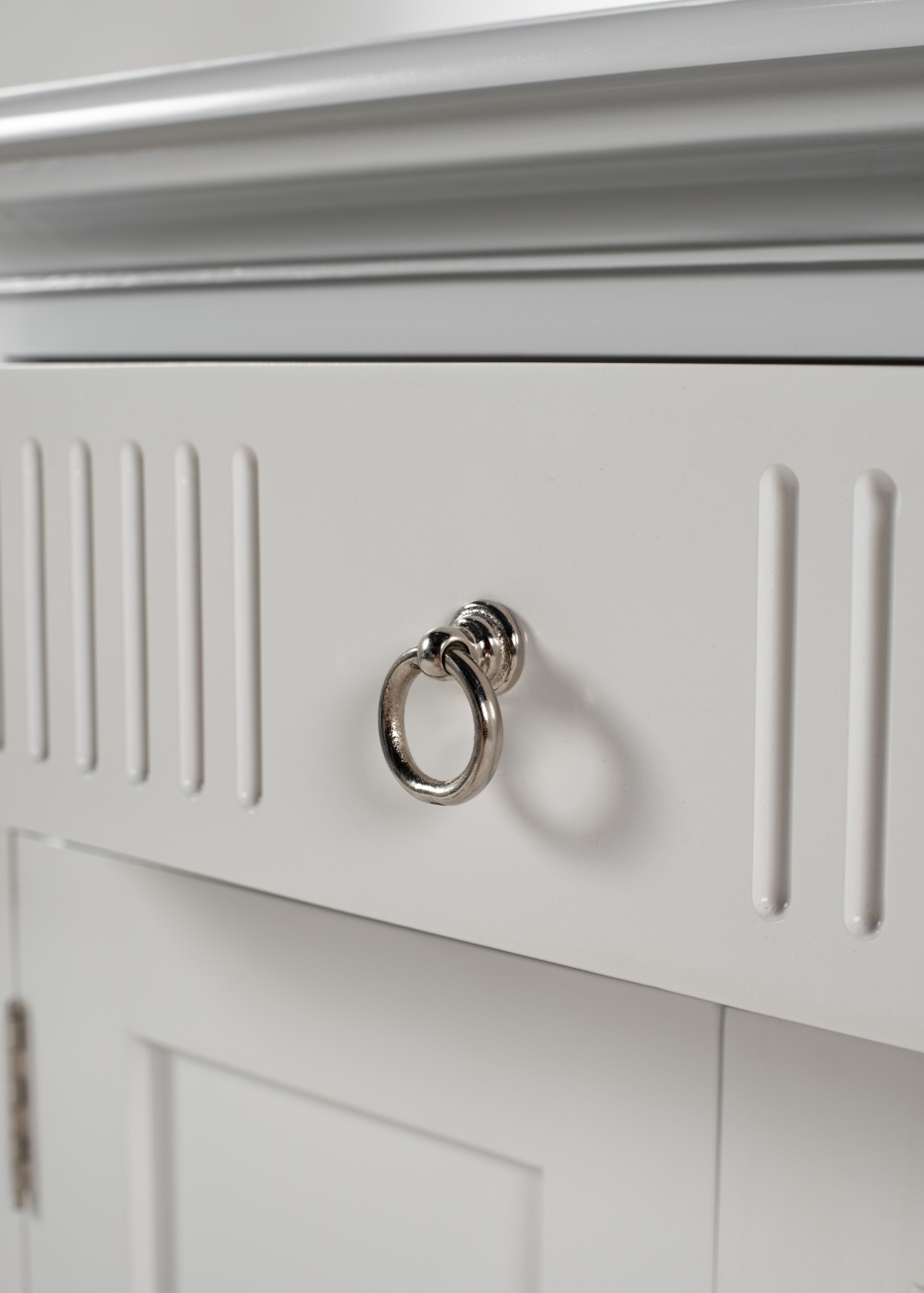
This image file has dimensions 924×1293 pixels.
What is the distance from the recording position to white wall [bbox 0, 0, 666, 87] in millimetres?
536

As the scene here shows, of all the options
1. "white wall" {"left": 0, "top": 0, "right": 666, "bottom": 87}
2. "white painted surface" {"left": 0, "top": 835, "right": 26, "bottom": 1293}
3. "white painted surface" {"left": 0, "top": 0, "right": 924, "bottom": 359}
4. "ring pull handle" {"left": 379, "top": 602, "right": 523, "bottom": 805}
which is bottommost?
"white painted surface" {"left": 0, "top": 835, "right": 26, "bottom": 1293}

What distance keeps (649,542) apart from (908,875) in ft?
0.30

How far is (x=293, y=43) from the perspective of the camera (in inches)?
23.5

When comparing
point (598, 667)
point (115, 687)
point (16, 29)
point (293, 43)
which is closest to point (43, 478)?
point (115, 687)

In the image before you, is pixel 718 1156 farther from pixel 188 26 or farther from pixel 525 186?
pixel 188 26

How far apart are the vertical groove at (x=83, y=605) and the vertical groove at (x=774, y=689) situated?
0.23 meters

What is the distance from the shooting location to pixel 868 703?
0.82ft

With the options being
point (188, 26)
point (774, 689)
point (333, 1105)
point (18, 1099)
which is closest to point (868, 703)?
point (774, 689)

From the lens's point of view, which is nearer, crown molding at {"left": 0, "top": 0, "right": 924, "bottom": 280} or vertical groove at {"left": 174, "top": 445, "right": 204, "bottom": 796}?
crown molding at {"left": 0, "top": 0, "right": 924, "bottom": 280}

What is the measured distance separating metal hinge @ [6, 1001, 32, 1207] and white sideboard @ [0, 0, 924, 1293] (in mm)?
53

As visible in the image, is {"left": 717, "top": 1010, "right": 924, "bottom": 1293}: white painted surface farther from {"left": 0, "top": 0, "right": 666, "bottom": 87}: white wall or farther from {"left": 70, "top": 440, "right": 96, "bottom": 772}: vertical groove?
{"left": 0, "top": 0, "right": 666, "bottom": 87}: white wall

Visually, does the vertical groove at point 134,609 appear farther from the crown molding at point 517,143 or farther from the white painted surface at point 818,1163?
the white painted surface at point 818,1163

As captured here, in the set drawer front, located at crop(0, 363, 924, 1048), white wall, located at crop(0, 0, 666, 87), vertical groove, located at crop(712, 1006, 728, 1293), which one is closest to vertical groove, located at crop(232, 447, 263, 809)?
drawer front, located at crop(0, 363, 924, 1048)

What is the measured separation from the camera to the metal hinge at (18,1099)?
50 centimetres
